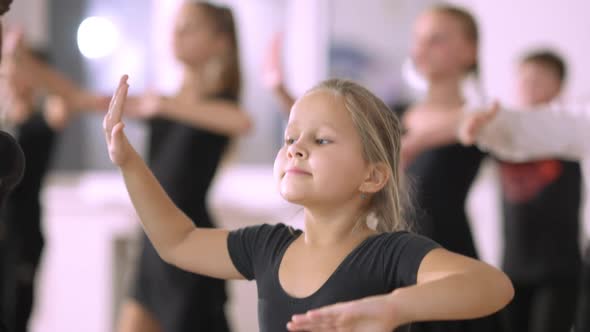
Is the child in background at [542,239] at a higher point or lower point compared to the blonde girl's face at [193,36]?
lower

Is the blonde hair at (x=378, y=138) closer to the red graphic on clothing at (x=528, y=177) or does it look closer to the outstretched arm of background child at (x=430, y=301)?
the outstretched arm of background child at (x=430, y=301)

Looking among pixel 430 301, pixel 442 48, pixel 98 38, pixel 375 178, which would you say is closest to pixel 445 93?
pixel 442 48

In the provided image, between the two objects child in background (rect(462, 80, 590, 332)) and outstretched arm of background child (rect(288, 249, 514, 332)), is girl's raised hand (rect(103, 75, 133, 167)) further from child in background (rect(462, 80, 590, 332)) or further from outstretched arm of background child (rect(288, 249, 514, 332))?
child in background (rect(462, 80, 590, 332))

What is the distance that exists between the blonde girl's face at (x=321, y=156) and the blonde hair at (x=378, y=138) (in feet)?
0.04

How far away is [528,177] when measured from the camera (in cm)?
264

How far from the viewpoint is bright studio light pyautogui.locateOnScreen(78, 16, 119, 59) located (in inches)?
172

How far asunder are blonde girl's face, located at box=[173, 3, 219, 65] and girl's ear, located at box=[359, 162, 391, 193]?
1338mm

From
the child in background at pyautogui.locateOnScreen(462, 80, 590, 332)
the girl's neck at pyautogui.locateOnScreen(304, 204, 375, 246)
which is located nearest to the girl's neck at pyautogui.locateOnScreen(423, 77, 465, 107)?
the child in background at pyautogui.locateOnScreen(462, 80, 590, 332)

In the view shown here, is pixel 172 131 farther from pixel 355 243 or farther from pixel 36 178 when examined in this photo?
pixel 355 243

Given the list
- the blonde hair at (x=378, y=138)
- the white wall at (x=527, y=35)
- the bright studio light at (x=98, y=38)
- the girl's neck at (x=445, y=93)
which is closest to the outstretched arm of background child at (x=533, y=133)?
the girl's neck at (x=445, y=93)

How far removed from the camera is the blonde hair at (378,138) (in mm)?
1233

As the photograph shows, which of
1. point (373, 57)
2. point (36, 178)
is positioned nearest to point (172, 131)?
point (36, 178)

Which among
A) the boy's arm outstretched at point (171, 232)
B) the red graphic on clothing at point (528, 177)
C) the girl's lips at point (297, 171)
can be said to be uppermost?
the girl's lips at point (297, 171)

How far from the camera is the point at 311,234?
1.26 m
